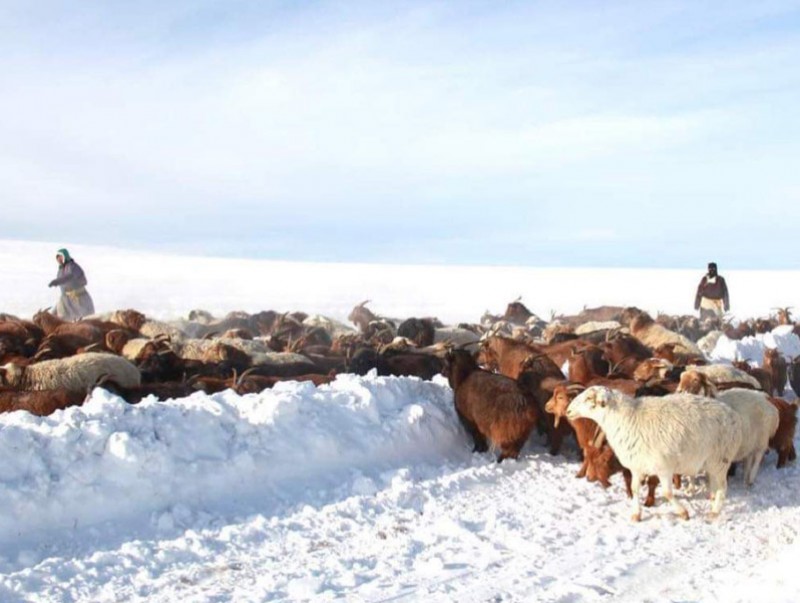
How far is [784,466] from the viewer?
9016 millimetres

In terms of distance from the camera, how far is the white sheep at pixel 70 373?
995cm

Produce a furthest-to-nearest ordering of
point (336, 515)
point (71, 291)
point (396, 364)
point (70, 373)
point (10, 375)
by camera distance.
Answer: point (71, 291) < point (396, 364) < point (70, 373) < point (10, 375) < point (336, 515)

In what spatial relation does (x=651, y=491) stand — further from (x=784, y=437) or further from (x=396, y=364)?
(x=396, y=364)

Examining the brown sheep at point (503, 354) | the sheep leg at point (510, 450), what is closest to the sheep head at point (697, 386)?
the sheep leg at point (510, 450)

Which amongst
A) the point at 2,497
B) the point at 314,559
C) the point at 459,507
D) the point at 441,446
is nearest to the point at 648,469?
the point at 459,507

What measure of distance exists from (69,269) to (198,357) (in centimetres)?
630

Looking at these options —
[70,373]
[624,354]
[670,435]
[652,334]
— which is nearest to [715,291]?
[652,334]

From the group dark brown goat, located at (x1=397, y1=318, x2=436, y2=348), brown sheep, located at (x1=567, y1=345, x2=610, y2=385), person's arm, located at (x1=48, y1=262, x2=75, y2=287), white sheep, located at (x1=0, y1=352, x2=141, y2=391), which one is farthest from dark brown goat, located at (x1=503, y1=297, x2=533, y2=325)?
white sheep, located at (x1=0, y1=352, x2=141, y2=391)

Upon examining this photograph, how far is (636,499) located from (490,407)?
A: 6.84ft

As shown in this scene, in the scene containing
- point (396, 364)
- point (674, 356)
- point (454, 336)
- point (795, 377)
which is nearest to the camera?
point (396, 364)

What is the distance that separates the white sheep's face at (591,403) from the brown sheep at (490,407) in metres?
0.94

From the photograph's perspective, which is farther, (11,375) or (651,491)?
(11,375)

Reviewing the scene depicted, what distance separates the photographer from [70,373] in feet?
33.5

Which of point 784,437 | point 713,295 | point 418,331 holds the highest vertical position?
point 713,295
